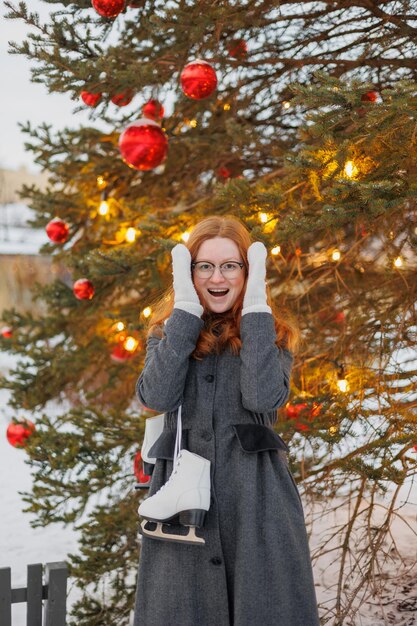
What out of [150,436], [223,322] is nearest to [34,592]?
[150,436]

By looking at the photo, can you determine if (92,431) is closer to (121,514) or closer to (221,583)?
(121,514)

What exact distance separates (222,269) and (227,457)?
1.78ft

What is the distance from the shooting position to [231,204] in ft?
8.67

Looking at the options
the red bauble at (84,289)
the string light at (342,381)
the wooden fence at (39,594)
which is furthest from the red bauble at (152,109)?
the wooden fence at (39,594)

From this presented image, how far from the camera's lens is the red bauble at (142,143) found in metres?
2.98

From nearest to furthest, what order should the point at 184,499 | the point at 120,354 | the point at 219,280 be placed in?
the point at 184,499
the point at 219,280
the point at 120,354

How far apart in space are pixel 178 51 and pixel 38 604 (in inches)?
96.7

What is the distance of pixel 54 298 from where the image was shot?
4.09 meters

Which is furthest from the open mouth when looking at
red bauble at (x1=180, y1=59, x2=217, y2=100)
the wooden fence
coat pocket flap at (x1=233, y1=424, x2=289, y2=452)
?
red bauble at (x1=180, y1=59, x2=217, y2=100)

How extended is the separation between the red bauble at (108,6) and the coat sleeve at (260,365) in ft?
5.40

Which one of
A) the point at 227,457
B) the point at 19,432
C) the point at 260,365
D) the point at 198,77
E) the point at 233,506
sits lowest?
the point at 233,506

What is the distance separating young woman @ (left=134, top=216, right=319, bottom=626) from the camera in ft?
5.65

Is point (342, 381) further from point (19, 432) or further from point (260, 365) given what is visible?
point (19, 432)

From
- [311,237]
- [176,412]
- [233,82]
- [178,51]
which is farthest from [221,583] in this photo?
[233,82]
